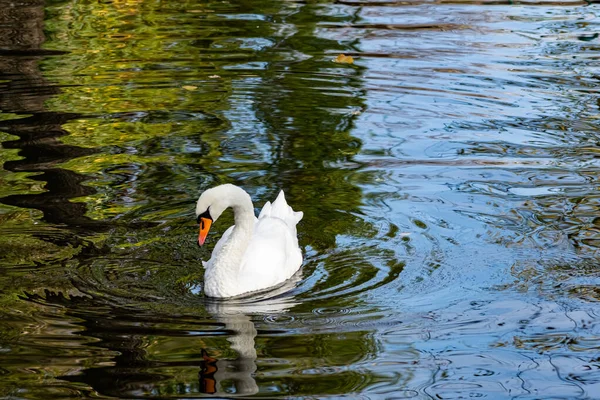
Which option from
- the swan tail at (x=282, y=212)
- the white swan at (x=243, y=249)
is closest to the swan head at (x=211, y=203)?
the white swan at (x=243, y=249)

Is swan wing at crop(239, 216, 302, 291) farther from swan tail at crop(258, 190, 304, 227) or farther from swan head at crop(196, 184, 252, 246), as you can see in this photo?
swan head at crop(196, 184, 252, 246)

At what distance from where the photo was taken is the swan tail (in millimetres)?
7828

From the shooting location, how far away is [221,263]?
6883 mm

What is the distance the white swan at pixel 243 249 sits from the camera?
22.4ft

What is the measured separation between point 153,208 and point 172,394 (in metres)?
3.08

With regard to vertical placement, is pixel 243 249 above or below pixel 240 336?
above

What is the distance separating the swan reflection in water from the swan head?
0.49 meters

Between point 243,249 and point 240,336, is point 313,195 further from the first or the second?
point 240,336

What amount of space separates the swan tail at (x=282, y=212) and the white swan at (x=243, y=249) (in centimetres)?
6

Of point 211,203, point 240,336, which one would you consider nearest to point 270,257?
point 211,203

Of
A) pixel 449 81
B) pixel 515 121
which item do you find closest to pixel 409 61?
pixel 449 81

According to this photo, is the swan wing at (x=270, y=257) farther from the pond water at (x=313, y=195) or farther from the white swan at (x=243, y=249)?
the pond water at (x=313, y=195)

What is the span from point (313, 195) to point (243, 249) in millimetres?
1818

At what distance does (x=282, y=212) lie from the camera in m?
7.85
